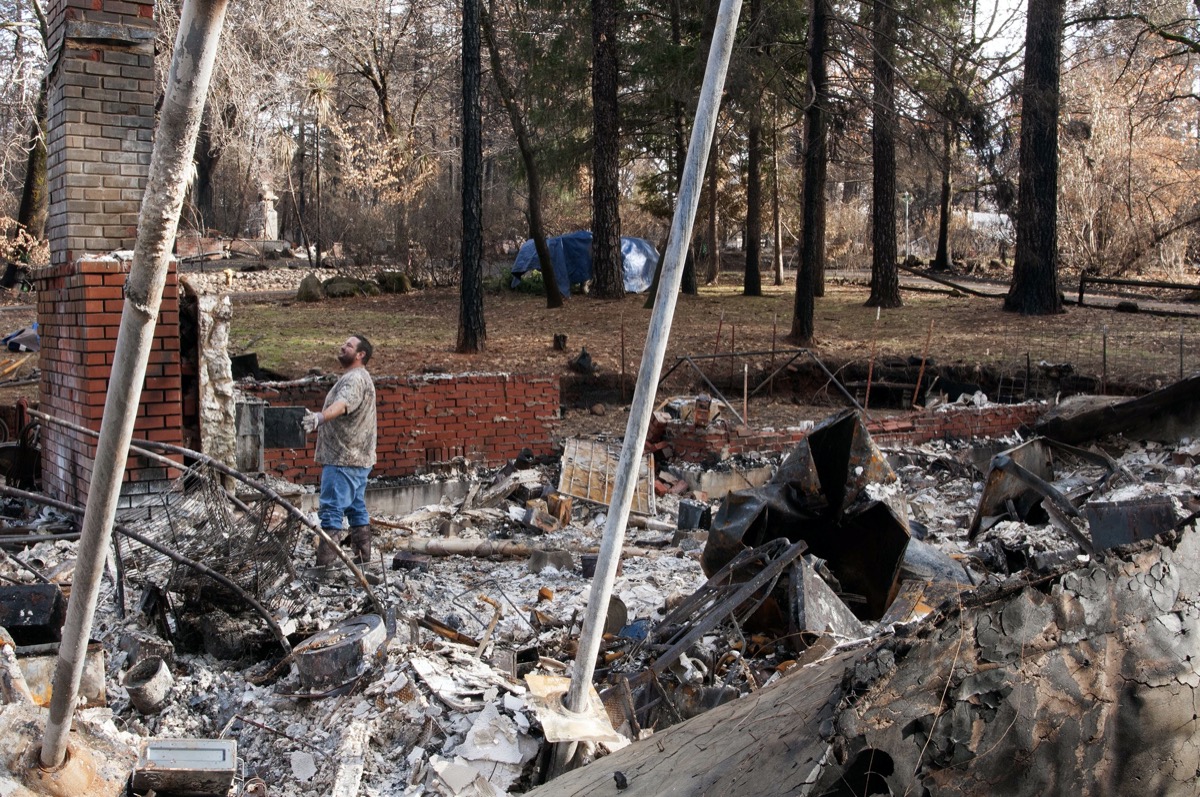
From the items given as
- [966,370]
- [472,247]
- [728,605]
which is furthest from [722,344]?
[728,605]

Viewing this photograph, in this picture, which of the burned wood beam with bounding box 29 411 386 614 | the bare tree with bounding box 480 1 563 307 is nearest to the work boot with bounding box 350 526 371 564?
the burned wood beam with bounding box 29 411 386 614

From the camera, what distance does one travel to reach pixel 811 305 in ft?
51.8

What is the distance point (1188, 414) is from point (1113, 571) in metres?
8.78

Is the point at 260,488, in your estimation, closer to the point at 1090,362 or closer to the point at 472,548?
the point at 472,548

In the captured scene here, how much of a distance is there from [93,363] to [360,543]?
2056 mm

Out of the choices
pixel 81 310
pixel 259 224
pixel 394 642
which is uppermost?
pixel 259 224

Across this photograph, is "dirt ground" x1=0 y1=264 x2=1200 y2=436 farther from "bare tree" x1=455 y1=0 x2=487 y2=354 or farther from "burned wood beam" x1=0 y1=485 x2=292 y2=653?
"burned wood beam" x1=0 y1=485 x2=292 y2=653

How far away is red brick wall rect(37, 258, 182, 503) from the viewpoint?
6055 millimetres

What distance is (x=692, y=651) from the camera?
16.4 feet

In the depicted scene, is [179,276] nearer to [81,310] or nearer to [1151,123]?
[81,310]

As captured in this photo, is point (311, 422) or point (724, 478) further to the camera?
point (724, 478)

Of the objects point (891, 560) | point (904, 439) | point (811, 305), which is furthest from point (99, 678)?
point (811, 305)

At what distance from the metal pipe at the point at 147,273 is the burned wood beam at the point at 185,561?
1.90 meters

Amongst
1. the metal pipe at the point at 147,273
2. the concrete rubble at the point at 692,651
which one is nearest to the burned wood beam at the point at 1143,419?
the concrete rubble at the point at 692,651
